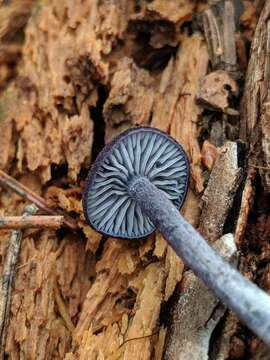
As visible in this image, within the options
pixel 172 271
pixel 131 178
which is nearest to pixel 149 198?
pixel 131 178

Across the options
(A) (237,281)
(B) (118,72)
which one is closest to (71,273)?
(A) (237,281)

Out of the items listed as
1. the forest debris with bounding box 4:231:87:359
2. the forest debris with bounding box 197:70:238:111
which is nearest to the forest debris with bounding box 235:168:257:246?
the forest debris with bounding box 197:70:238:111

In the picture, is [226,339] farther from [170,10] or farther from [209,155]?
[170,10]

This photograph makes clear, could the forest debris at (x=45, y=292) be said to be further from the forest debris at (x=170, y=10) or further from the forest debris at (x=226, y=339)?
the forest debris at (x=170, y=10)

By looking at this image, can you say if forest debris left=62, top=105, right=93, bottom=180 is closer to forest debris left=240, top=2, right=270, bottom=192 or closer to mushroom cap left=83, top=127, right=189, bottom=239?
mushroom cap left=83, top=127, right=189, bottom=239

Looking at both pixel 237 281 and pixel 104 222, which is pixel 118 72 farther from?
pixel 237 281

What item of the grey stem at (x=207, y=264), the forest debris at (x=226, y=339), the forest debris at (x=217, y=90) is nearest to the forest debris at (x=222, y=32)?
the forest debris at (x=217, y=90)
